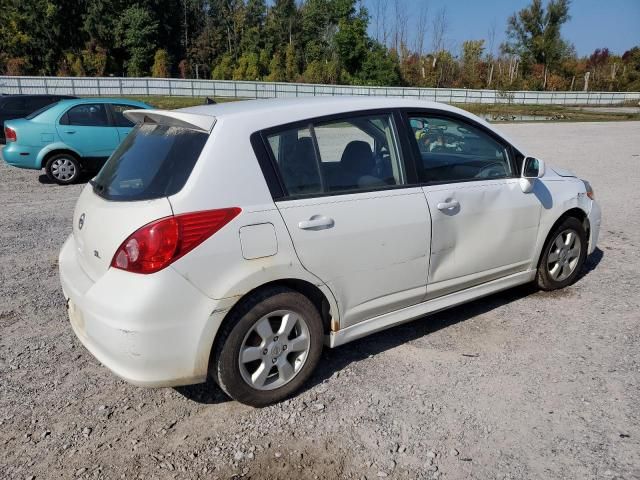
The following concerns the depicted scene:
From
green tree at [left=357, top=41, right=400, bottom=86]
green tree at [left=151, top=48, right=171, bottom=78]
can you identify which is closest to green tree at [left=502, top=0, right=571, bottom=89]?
green tree at [left=357, top=41, right=400, bottom=86]

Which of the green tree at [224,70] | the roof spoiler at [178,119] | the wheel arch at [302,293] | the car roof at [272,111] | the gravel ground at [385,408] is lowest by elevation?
the gravel ground at [385,408]

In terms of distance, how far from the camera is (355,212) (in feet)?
10.6

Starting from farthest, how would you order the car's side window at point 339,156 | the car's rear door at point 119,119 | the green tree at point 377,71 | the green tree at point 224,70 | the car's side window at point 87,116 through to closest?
the green tree at point 224,70
the green tree at point 377,71
the car's rear door at point 119,119
the car's side window at point 87,116
the car's side window at point 339,156

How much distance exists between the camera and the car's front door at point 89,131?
10000 mm

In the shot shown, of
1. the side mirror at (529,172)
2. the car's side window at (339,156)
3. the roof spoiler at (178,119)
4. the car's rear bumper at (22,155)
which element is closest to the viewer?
the roof spoiler at (178,119)

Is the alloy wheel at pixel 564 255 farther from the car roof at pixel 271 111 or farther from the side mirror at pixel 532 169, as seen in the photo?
the car roof at pixel 271 111

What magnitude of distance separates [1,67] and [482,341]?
56.7 metres

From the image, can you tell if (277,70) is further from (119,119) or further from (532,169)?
(532,169)

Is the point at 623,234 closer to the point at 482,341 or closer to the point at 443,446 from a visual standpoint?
the point at 482,341

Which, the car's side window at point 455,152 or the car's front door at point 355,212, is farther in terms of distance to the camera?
the car's side window at point 455,152

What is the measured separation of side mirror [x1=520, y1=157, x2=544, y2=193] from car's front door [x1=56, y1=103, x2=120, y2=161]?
814cm

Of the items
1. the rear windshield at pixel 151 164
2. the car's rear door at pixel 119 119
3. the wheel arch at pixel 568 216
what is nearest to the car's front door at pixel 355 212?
the rear windshield at pixel 151 164

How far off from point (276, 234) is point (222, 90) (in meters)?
37.1

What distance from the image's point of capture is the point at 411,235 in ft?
11.4
